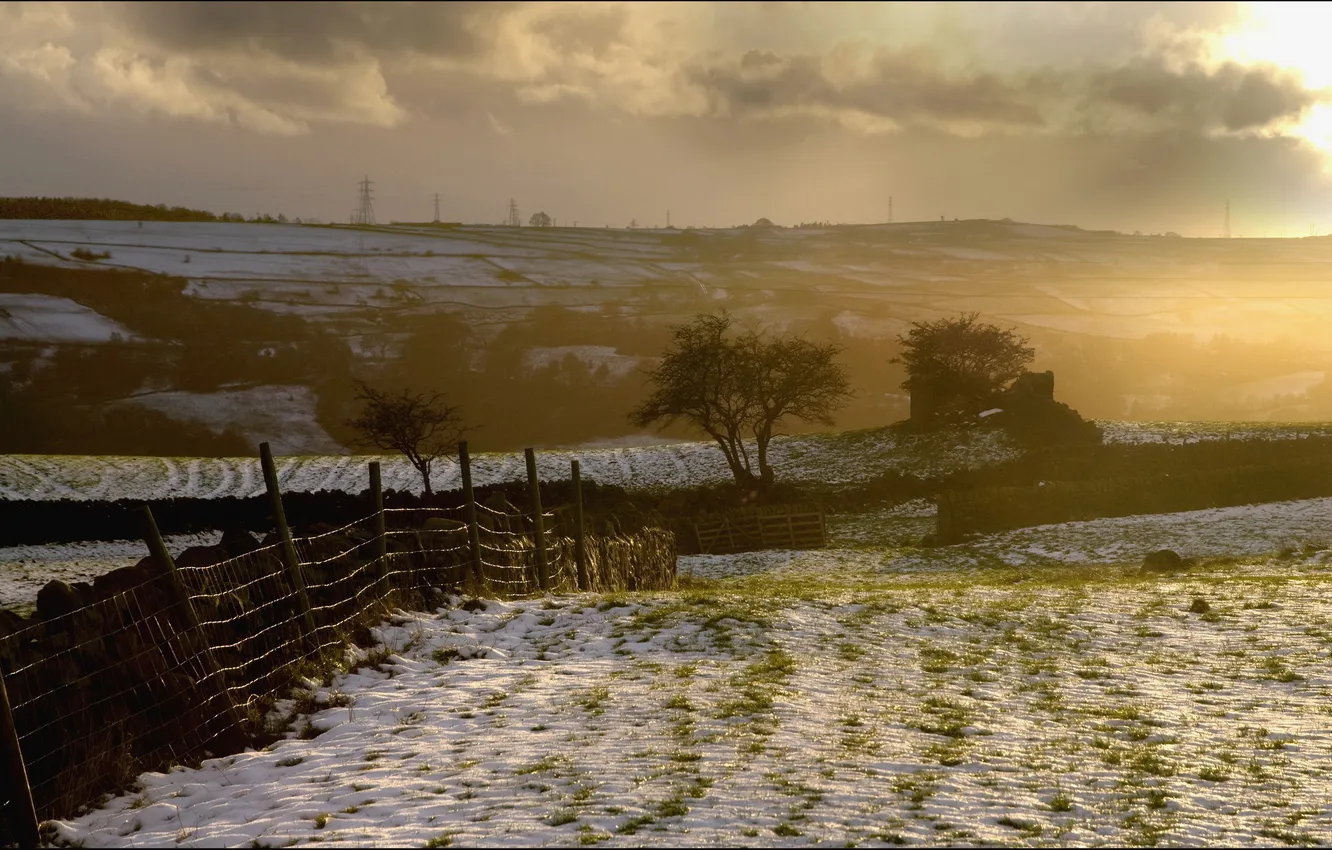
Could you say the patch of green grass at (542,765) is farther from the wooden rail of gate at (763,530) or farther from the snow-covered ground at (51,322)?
the snow-covered ground at (51,322)

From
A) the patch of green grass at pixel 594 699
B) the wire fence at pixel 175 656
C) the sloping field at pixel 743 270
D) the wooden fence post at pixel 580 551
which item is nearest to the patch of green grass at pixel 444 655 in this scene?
the wire fence at pixel 175 656

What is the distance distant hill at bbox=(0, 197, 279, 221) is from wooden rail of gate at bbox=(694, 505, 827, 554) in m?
111

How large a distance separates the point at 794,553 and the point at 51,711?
27.2 meters

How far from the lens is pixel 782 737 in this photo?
9633 mm

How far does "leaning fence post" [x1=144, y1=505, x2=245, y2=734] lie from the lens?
32.4ft

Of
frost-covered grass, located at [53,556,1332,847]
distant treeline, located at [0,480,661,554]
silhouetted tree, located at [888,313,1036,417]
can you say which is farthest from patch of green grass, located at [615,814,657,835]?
silhouetted tree, located at [888,313,1036,417]

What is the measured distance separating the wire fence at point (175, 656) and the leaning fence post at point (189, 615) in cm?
2

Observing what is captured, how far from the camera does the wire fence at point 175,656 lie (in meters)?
8.70

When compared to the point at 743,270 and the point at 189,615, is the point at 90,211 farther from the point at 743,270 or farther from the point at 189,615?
the point at 189,615

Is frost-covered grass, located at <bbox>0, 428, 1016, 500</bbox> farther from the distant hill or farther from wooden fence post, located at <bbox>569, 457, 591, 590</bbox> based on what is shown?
the distant hill

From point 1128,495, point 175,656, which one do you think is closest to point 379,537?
point 175,656

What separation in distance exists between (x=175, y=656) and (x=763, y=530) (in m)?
29.6

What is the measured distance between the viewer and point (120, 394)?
3371 inches

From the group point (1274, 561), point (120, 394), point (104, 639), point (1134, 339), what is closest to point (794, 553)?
point (1274, 561)
